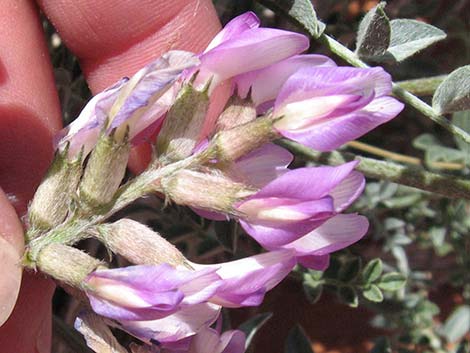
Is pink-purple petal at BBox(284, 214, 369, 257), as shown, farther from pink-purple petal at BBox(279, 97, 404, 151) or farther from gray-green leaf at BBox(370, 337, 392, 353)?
gray-green leaf at BBox(370, 337, 392, 353)

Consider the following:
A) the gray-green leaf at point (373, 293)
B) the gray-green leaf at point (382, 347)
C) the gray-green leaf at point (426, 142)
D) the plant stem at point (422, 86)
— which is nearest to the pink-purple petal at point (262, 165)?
the plant stem at point (422, 86)

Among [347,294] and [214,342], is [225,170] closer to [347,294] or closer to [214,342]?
[214,342]

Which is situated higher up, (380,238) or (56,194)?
(56,194)

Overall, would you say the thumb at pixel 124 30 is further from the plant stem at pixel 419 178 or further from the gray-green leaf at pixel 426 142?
the gray-green leaf at pixel 426 142

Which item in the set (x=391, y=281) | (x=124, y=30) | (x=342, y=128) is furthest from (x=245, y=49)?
(x=391, y=281)

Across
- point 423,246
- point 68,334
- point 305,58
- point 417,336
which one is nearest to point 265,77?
point 305,58

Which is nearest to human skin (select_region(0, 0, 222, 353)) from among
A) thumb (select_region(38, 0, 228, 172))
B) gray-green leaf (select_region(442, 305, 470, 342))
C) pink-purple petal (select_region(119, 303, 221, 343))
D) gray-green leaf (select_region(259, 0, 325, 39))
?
thumb (select_region(38, 0, 228, 172))
